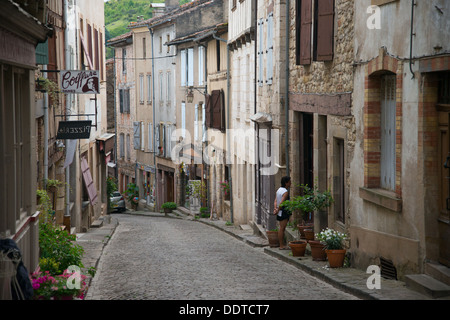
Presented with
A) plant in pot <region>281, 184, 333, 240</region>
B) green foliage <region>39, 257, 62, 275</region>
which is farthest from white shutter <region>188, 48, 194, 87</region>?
green foliage <region>39, 257, 62, 275</region>

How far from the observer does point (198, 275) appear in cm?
1179

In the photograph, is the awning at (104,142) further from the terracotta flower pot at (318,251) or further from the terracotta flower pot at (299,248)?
the terracotta flower pot at (318,251)

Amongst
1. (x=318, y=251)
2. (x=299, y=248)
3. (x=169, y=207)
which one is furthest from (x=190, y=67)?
(x=318, y=251)

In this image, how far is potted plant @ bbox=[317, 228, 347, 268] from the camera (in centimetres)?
1188

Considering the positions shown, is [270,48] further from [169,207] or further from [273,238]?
[169,207]

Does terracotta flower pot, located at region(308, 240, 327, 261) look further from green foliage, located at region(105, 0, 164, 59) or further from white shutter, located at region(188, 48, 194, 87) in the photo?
green foliage, located at region(105, 0, 164, 59)

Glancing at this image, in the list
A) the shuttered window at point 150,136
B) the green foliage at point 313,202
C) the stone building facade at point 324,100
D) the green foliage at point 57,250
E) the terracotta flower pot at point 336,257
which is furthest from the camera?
the shuttered window at point 150,136

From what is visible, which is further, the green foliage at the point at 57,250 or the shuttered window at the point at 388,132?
the green foliage at the point at 57,250

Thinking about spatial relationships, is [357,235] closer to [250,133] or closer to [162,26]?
[250,133]

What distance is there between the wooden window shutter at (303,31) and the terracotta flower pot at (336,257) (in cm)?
452

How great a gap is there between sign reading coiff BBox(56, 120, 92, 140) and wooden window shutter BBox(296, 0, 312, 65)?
199 inches

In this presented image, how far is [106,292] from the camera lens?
10.6m

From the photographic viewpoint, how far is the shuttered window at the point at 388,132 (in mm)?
10867

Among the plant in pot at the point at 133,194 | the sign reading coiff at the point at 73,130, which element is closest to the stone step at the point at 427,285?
the sign reading coiff at the point at 73,130
